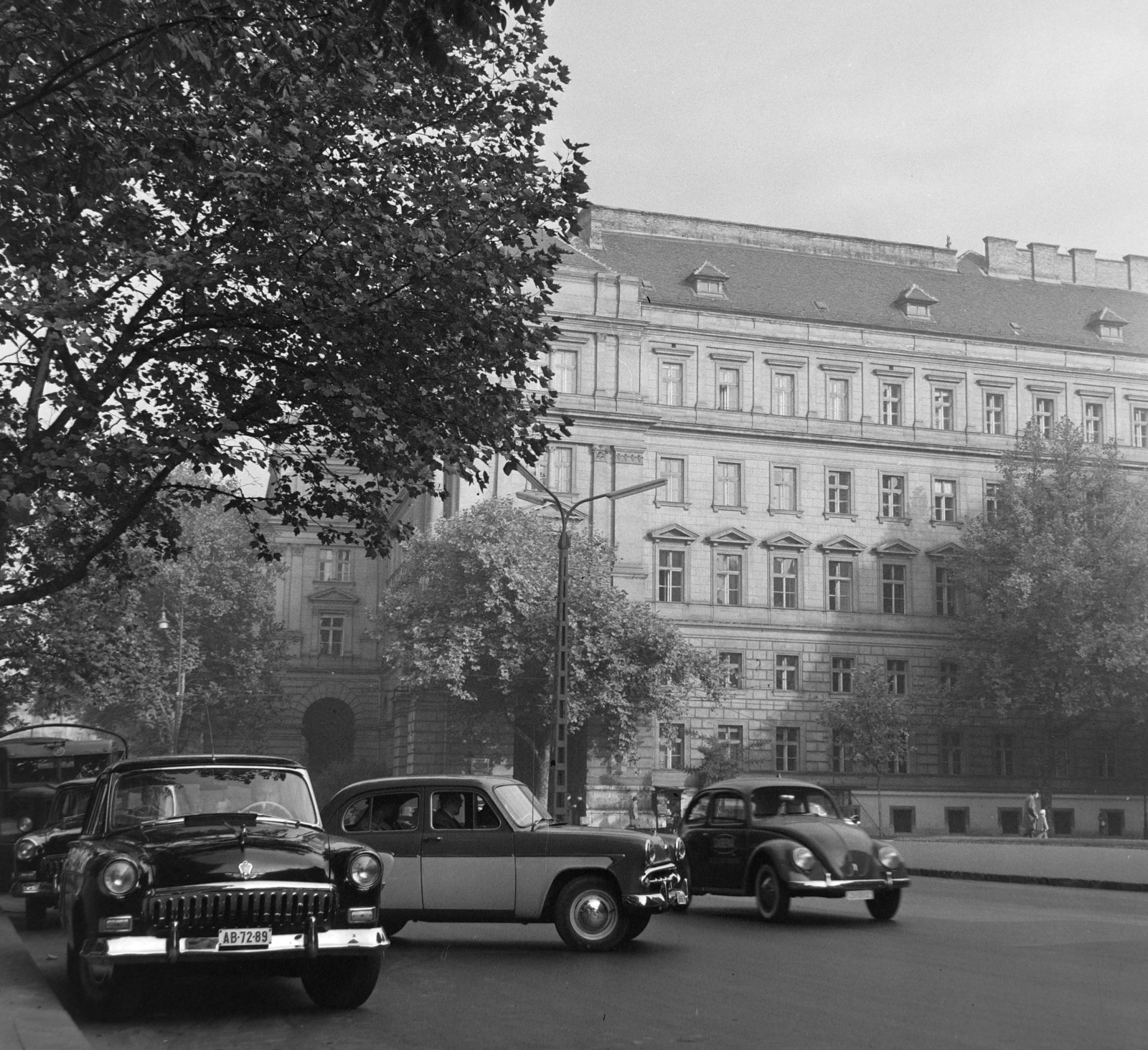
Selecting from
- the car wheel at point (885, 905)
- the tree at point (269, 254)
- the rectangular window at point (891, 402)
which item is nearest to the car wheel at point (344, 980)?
the tree at point (269, 254)

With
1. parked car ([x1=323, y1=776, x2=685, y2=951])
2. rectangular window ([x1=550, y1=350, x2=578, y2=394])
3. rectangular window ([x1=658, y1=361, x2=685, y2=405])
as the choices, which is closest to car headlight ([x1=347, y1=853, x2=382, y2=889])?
parked car ([x1=323, y1=776, x2=685, y2=951])

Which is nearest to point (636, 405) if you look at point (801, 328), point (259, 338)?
point (801, 328)

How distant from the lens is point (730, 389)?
6456 centimetres

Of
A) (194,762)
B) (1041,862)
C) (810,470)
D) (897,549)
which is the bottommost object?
(1041,862)

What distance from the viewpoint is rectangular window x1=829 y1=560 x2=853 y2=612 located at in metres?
64.1

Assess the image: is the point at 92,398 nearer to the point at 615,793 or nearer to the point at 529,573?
the point at 529,573

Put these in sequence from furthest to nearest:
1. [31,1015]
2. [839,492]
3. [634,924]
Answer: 1. [839,492]
2. [634,924]
3. [31,1015]

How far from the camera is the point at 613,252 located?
68.3m

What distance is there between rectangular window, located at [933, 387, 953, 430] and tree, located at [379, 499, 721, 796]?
63.0ft

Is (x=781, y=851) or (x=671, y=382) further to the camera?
(x=671, y=382)

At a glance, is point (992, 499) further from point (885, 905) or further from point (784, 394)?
point (885, 905)

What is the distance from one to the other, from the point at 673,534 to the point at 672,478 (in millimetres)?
2491

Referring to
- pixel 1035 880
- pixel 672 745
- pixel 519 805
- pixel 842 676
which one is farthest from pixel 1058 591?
pixel 519 805

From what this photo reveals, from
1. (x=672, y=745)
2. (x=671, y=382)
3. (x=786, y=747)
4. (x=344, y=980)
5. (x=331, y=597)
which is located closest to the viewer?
(x=344, y=980)
